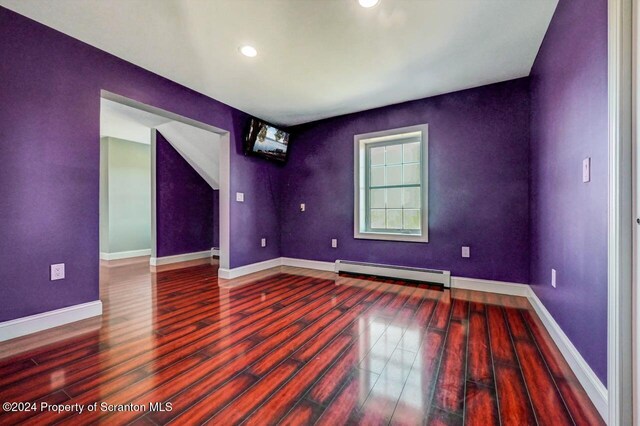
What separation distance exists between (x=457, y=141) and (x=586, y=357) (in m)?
2.47

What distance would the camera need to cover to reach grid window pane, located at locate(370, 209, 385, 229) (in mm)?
3889

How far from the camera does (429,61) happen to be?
255cm

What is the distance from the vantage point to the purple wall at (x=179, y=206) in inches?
186

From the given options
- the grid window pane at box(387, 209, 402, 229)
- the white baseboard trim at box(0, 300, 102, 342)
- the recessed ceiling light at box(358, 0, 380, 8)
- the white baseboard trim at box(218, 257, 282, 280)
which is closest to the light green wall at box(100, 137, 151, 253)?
the white baseboard trim at box(218, 257, 282, 280)

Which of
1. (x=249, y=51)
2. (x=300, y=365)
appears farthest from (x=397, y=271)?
(x=249, y=51)

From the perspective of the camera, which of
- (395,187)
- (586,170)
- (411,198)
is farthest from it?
(395,187)

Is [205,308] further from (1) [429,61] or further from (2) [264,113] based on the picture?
(1) [429,61]

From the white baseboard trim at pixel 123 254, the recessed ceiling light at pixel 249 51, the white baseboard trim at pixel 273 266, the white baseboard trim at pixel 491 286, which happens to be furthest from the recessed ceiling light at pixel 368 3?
the white baseboard trim at pixel 123 254

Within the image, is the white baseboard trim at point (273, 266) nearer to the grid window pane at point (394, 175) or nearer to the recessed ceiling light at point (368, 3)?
the grid window pane at point (394, 175)

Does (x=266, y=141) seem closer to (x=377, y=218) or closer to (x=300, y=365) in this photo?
(x=377, y=218)

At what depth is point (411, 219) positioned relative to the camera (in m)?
3.62

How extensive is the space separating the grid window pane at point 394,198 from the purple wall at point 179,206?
12.3ft

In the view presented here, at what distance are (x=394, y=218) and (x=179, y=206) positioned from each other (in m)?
3.95

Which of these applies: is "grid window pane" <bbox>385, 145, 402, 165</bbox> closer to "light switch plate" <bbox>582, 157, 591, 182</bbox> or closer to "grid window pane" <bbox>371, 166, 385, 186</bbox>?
"grid window pane" <bbox>371, 166, 385, 186</bbox>
